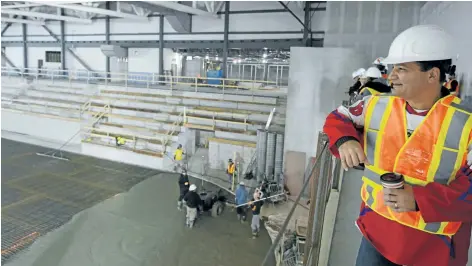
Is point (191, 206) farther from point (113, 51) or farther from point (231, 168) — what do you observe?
point (113, 51)

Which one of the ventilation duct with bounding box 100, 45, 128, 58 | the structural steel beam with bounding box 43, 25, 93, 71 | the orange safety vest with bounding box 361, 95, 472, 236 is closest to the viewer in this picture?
the orange safety vest with bounding box 361, 95, 472, 236

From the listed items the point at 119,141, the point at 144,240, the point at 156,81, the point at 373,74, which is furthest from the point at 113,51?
the point at 373,74

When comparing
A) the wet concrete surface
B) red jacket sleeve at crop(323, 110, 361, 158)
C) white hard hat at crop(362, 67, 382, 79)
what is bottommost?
the wet concrete surface

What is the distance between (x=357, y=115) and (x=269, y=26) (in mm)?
16875

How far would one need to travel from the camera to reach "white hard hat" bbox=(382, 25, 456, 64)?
1.39 m

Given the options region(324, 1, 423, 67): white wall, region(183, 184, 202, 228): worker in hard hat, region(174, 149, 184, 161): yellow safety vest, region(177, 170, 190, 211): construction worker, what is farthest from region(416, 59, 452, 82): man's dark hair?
region(174, 149, 184, 161): yellow safety vest

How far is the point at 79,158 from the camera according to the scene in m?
13.6

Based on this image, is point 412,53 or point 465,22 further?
point 465,22

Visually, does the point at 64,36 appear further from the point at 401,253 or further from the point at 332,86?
the point at 401,253

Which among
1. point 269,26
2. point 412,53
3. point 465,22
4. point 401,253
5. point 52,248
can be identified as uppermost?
point 269,26

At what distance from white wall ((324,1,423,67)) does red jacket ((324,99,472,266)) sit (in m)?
9.54

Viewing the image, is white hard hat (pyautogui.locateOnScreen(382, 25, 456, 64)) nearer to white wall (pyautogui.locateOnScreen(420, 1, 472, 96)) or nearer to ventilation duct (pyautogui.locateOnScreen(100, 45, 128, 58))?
white wall (pyautogui.locateOnScreen(420, 1, 472, 96))

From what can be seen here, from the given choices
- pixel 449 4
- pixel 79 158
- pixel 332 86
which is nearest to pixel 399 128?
pixel 449 4

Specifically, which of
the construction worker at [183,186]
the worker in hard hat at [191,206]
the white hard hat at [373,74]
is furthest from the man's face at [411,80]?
the construction worker at [183,186]
